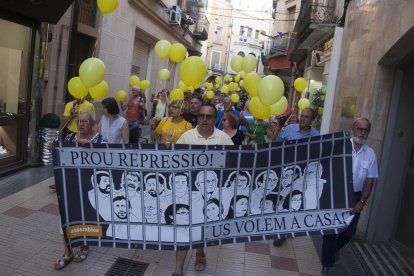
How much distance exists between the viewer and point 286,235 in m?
3.94

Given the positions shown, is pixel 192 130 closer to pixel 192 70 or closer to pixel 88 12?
pixel 192 70

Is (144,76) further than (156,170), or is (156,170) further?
(144,76)

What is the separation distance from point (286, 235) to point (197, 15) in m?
24.3

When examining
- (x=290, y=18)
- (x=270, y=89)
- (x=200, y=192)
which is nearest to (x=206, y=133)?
(x=200, y=192)

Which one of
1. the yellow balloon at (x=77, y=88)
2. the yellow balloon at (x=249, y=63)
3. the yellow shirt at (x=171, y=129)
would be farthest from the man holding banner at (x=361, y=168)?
the yellow balloon at (x=249, y=63)

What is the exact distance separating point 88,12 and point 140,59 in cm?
690

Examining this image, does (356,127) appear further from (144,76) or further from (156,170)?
(144,76)

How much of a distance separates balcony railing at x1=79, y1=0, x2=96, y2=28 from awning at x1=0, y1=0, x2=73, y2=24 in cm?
241

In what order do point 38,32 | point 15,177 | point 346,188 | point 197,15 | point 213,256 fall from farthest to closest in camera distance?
point 197,15, point 38,32, point 15,177, point 213,256, point 346,188

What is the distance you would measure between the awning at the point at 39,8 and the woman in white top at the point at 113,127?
7.98 feet

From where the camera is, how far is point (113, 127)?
5.31m

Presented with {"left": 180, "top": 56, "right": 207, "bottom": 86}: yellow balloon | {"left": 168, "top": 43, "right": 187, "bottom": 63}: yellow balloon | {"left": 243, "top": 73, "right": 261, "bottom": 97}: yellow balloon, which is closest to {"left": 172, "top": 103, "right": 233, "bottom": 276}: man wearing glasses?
{"left": 180, "top": 56, "right": 207, "bottom": 86}: yellow balloon

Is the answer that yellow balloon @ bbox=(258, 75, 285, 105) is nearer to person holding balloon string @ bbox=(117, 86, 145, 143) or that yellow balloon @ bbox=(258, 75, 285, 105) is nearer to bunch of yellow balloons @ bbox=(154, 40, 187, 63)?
bunch of yellow balloons @ bbox=(154, 40, 187, 63)

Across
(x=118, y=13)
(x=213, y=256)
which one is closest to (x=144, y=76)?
(x=118, y=13)
